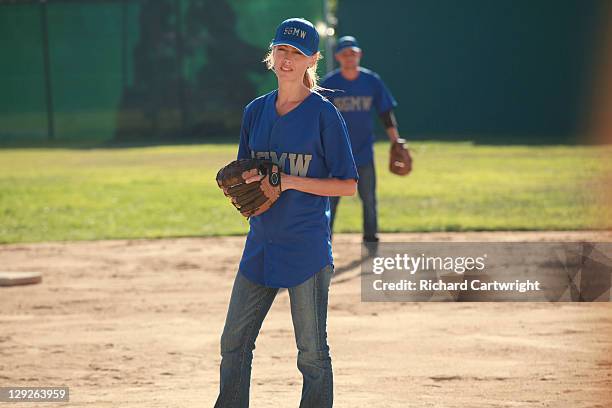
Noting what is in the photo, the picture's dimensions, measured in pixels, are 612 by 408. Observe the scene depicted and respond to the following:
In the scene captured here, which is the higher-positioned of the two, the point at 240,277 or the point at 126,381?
the point at 240,277

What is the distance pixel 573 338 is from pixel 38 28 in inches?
935

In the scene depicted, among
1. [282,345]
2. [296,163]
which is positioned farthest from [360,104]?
[296,163]

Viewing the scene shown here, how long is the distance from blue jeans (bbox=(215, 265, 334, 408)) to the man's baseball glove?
1.01 feet

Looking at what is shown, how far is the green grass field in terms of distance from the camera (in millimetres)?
12328

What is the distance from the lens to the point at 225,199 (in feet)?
49.4

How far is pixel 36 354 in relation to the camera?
6.70 meters

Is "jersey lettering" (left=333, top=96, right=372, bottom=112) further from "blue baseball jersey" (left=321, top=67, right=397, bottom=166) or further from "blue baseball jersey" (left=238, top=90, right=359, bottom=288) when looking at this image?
"blue baseball jersey" (left=238, top=90, right=359, bottom=288)

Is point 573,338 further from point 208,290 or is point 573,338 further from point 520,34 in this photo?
point 520,34

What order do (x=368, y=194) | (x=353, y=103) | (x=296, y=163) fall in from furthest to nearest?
(x=353, y=103)
(x=368, y=194)
(x=296, y=163)

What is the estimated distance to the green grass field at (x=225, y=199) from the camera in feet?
40.4

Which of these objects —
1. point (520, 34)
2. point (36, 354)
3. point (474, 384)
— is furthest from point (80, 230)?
point (520, 34)

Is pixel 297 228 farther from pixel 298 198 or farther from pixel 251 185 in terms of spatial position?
pixel 251 185

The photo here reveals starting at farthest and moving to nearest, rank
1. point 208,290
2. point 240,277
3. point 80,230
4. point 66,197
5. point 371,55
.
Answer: point 371,55 < point 66,197 < point 80,230 < point 208,290 < point 240,277

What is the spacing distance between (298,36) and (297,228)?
2.57 ft
